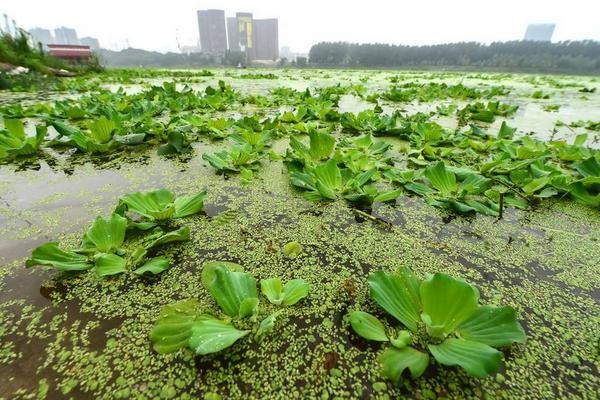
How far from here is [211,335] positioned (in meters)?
0.64

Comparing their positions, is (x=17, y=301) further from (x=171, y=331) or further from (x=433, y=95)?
(x=433, y=95)

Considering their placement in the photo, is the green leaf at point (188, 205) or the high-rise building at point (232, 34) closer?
the green leaf at point (188, 205)

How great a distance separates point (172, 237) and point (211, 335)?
1.47 ft

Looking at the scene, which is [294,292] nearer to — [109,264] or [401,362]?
[401,362]

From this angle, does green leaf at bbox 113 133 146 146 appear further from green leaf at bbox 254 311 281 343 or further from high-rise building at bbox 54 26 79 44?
high-rise building at bbox 54 26 79 44

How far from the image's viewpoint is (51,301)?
0.79 m

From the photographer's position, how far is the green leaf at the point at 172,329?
644mm

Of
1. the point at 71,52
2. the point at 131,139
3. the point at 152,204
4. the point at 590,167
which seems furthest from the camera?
the point at 71,52

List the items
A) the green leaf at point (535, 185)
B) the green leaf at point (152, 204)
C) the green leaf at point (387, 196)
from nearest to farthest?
the green leaf at point (152, 204) → the green leaf at point (387, 196) → the green leaf at point (535, 185)

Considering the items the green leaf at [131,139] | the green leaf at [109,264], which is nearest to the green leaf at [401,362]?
the green leaf at [109,264]

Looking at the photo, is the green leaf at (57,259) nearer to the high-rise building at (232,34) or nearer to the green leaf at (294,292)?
the green leaf at (294,292)

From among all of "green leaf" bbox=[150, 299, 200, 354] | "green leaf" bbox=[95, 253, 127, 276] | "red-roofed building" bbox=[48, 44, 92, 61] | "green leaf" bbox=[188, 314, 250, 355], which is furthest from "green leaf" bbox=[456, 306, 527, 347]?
"red-roofed building" bbox=[48, 44, 92, 61]

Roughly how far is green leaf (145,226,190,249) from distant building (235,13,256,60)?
8801 cm

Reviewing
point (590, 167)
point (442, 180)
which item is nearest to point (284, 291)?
point (442, 180)
